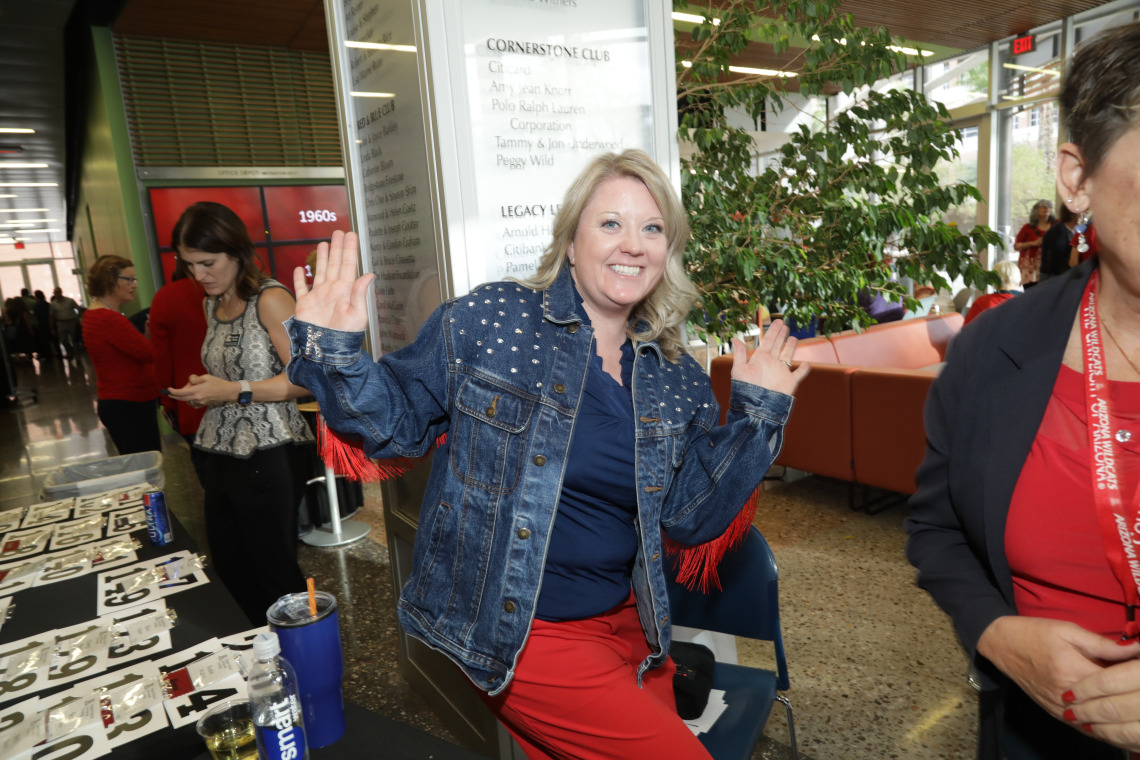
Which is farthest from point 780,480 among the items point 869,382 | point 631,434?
point 631,434

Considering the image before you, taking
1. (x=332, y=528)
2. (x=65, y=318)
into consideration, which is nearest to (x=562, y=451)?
(x=332, y=528)

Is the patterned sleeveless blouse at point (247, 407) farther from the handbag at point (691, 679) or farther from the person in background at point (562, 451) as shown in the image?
the handbag at point (691, 679)

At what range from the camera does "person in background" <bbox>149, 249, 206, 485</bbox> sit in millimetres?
2584

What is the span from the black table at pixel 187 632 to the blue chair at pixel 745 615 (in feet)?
2.59

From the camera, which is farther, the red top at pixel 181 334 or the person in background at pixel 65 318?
the person in background at pixel 65 318

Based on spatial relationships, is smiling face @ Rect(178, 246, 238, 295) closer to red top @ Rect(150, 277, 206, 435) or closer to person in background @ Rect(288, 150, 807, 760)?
red top @ Rect(150, 277, 206, 435)

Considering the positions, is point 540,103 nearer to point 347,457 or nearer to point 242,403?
point 347,457

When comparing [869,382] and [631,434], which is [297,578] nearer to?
[631,434]

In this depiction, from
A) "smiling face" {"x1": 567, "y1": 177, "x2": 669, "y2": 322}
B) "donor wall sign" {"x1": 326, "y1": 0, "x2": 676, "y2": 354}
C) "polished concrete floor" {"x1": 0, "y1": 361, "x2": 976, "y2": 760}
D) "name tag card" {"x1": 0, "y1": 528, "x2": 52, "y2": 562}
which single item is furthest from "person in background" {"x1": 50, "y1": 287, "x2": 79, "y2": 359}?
"smiling face" {"x1": 567, "y1": 177, "x2": 669, "y2": 322}

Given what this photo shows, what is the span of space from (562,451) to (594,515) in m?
0.17

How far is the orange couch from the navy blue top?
2.81m

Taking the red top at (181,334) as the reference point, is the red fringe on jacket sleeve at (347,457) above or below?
below

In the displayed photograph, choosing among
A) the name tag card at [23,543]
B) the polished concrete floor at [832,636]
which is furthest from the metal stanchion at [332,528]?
the name tag card at [23,543]

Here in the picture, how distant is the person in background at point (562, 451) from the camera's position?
130cm
